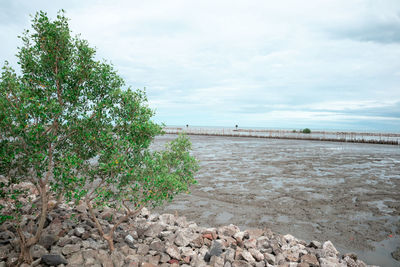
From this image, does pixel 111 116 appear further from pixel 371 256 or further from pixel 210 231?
pixel 371 256

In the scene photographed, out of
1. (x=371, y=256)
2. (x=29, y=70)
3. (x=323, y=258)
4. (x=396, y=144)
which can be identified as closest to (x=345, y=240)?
(x=371, y=256)

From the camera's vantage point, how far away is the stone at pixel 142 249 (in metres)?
7.97

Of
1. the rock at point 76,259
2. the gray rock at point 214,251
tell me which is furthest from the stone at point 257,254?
the rock at point 76,259

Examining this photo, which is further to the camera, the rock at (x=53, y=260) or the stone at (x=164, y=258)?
the stone at (x=164, y=258)

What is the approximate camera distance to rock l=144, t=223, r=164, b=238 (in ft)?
30.5

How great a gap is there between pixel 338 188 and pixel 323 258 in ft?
40.5

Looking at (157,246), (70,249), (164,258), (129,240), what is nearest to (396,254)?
(164,258)

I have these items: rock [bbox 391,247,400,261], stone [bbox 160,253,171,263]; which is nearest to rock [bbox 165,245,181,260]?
stone [bbox 160,253,171,263]

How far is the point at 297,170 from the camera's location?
Answer: 26000mm

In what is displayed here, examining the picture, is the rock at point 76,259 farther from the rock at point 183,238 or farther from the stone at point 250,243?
the stone at point 250,243

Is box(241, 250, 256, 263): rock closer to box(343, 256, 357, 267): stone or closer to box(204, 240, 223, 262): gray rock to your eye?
box(204, 240, 223, 262): gray rock

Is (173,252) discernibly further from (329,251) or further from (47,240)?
(329,251)

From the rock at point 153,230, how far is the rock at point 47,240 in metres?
2.95

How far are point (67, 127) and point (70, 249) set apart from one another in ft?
12.2
